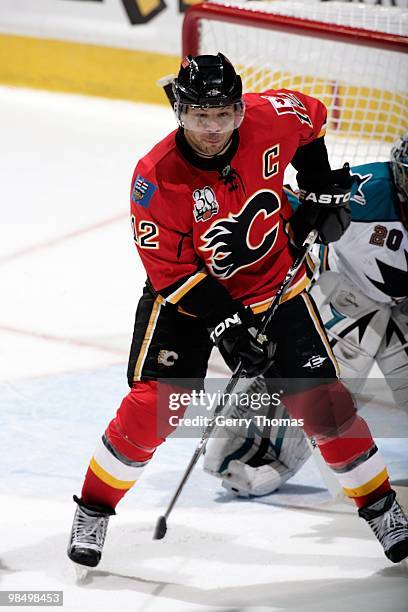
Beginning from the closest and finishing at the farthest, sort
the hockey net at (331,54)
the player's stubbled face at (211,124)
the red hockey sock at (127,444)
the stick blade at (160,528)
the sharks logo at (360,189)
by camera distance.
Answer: the player's stubbled face at (211,124) < the red hockey sock at (127,444) < the stick blade at (160,528) < the sharks logo at (360,189) < the hockey net at (331,54)

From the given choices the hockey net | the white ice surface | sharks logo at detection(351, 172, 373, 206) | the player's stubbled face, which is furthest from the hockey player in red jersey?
the hockey net

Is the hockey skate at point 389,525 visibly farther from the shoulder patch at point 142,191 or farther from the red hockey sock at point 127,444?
the shoulder patch at point 142,191

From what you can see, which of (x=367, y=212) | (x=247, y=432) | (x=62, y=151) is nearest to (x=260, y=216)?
(x=367, y=212)

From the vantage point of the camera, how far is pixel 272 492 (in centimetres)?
300

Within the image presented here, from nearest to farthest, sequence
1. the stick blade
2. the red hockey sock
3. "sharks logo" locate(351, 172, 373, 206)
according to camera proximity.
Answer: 1. the red hockey sock
2. the stick blade
3. "sharks logo" locate(351, 172, 373, 206)

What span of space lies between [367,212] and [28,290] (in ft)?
5.85

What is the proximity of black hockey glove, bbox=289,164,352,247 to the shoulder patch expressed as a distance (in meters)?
0.46

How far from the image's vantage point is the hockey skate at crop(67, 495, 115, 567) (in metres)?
2.51

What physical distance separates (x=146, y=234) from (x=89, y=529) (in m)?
0.71

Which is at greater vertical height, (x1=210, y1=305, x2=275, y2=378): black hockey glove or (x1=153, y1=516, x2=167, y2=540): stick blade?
(x1=210, y1=305, x2=275, y2=378): black hockey glove

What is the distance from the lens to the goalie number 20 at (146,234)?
7.91 ft

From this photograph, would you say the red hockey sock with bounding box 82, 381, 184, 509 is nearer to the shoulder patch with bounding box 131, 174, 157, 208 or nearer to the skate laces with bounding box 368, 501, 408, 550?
the shoulder patch with bounding box 131, 174, 157, 208

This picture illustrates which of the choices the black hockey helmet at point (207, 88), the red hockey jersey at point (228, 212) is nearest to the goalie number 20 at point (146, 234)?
the red hockey jersey at point (228, 212)

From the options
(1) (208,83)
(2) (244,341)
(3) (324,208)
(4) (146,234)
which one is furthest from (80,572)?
(1) (208,83)
